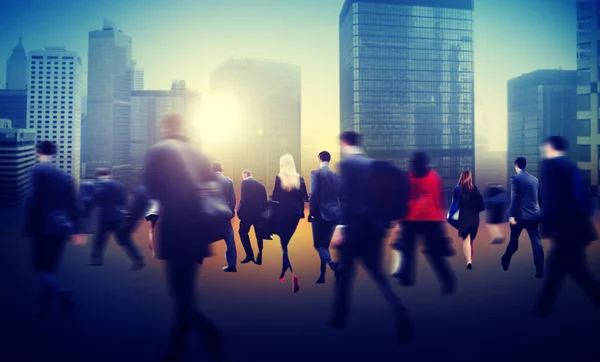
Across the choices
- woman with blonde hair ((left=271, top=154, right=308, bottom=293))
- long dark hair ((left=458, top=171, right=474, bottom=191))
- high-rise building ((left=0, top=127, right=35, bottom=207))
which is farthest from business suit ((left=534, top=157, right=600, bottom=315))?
high-rise building ((left=0, top=127, right=35, bottom=207))

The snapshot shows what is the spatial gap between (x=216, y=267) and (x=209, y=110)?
567 ft

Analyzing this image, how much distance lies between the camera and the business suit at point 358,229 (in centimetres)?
461

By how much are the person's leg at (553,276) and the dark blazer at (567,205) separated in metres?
0.17

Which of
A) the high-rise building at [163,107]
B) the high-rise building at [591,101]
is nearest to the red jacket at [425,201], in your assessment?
the high-rise building at [591,101]

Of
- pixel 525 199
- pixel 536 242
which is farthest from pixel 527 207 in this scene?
pixel 536 242

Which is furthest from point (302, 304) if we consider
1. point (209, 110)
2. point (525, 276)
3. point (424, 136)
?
point (209, 110)

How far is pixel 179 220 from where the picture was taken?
365 cm

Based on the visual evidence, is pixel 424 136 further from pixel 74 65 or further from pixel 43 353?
pixel 74 65

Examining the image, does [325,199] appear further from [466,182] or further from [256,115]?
[256,115]

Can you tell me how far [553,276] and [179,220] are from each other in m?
4.00

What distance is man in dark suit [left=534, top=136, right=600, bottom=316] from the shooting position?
16.4 ft

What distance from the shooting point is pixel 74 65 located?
188 m

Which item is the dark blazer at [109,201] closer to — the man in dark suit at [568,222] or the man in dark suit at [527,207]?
the man in dark suit at [527,207]

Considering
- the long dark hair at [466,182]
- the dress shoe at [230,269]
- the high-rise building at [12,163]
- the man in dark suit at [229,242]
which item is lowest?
the dress shoe at [230,269]
